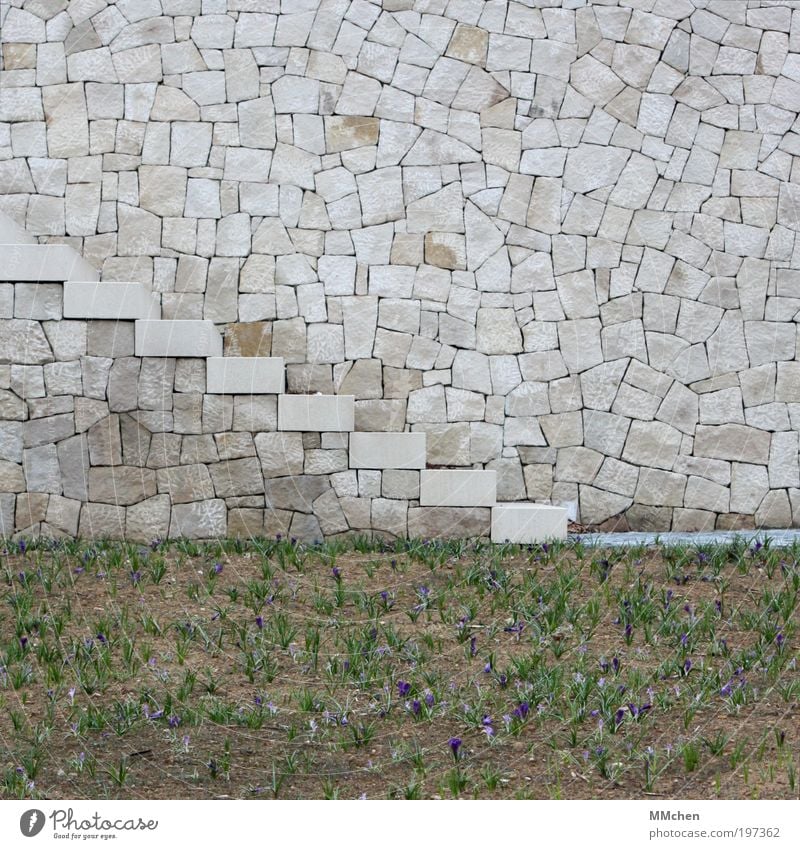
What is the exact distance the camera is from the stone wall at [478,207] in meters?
7.61

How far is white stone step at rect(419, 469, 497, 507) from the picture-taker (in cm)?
697

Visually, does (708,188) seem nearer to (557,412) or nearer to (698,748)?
(557,412)

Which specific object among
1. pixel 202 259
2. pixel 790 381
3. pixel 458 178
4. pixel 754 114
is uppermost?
pixel 754 114

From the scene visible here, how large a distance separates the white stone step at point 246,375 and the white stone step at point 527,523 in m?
1.50

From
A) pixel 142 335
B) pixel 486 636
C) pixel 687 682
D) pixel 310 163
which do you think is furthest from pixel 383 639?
pixel 310 163

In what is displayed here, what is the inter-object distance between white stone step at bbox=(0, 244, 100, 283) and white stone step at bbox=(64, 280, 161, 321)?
0.31ft

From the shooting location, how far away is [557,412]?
25.0 feet

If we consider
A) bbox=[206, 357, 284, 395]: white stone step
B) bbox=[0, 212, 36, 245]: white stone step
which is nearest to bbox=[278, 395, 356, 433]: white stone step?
bbox=[206, 357, 284, 395]: white stone step

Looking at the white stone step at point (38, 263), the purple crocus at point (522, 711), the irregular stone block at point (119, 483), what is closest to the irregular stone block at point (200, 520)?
the irregular stone block at point (119, 483)

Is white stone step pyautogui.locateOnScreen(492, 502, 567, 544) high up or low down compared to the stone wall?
down

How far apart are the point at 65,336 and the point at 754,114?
4623 mm

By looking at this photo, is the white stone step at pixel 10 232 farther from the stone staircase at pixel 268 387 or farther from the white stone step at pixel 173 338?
the white stone step at pixel 173 338

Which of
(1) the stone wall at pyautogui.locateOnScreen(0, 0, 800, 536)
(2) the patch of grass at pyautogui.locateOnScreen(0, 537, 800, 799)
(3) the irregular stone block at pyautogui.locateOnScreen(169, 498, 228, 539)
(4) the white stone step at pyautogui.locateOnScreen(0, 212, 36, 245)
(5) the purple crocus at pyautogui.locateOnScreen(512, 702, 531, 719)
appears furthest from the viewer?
(1) the stone wall at pyautogui.locateOnScreen(0, 0, 800, 536)

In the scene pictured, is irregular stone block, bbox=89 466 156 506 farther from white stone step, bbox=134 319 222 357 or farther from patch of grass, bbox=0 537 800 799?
white stone step, bbox=134 319 222 357
